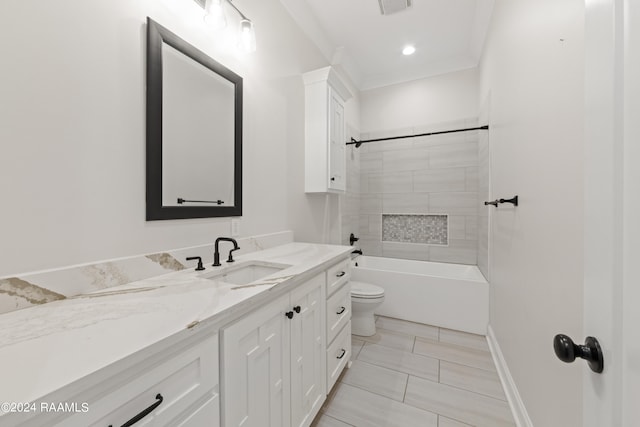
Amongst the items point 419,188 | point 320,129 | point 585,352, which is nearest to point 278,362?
point 585,352

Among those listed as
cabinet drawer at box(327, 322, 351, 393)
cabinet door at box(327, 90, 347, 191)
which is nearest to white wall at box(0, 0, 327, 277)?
cabinet drawer at box(327, 322, 351, 393)

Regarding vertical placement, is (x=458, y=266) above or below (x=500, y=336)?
above

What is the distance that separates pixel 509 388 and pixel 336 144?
2.14 m

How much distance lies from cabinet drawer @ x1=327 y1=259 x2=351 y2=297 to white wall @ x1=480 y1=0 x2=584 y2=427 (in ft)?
3.24

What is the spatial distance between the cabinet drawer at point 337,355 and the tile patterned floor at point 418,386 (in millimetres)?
125

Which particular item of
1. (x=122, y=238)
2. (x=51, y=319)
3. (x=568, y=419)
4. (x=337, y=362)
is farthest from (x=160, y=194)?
(x=568, y=419)

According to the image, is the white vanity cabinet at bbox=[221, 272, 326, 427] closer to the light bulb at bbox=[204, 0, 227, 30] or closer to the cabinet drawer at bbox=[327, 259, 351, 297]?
the cabinet drawer at bbox=[327, 259, 351, 297]

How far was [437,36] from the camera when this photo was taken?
8.60 ft

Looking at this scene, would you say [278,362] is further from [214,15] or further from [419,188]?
[419,188]

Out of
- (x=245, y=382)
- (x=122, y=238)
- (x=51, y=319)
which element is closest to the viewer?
(x=51, y=319)

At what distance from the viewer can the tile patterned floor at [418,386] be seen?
4.66 ft

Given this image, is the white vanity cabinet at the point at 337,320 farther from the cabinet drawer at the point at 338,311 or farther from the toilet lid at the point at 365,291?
the toilet lid at the point at 365,291

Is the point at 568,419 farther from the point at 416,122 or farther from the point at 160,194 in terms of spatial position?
the point at 416,122

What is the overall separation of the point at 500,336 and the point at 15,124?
278 centimetres
